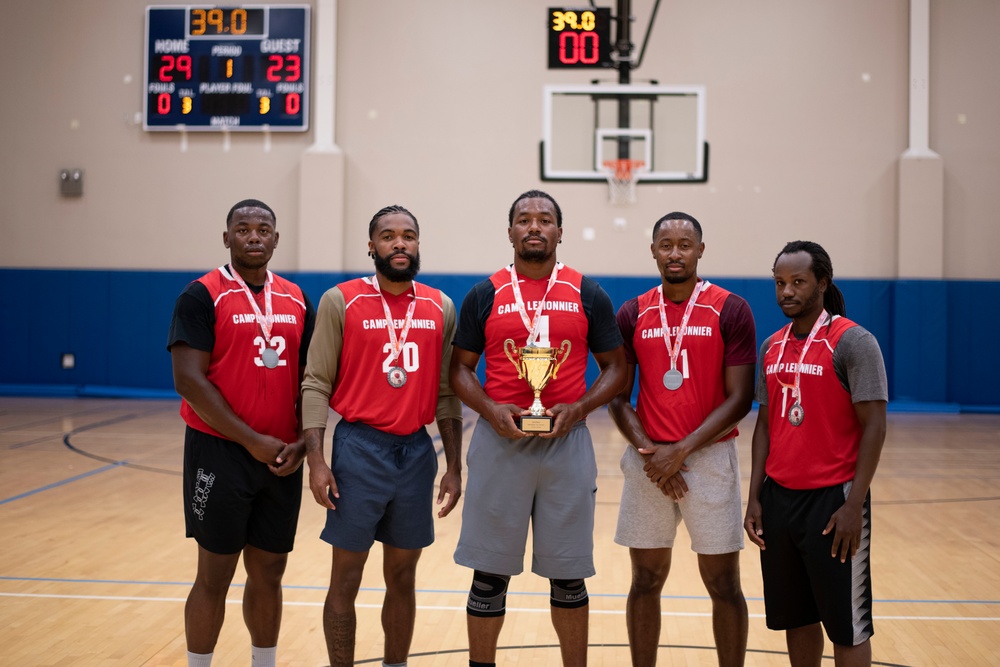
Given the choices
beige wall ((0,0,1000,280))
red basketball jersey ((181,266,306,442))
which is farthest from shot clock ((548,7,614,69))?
red basketball jersey ((181,266,306,442))

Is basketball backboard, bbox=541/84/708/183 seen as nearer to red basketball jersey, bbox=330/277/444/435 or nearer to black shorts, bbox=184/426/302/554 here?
red basketball jersey, bbox=330/277/444/435

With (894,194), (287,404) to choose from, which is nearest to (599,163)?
(894,194)

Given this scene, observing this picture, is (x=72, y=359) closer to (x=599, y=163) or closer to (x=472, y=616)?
(x=599, y=163)

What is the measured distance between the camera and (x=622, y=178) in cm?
1254

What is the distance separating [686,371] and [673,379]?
0.18 ft

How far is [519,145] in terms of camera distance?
1334 cm

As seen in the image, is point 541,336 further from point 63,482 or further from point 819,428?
point 63,482

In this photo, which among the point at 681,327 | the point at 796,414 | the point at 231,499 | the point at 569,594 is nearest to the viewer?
the point at 796,414

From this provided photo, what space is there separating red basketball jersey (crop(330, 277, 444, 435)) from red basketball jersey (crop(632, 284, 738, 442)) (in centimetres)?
78

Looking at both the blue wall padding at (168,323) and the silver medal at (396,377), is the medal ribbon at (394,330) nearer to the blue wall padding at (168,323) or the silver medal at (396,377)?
the silver medal at (396,377)

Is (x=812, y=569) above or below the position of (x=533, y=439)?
below

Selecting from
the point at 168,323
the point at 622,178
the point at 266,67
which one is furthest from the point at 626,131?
the point at 168,323

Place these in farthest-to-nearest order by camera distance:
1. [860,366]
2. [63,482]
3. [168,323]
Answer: [168,323] → [63,482] → [860,366]

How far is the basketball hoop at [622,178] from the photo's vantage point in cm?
1234
